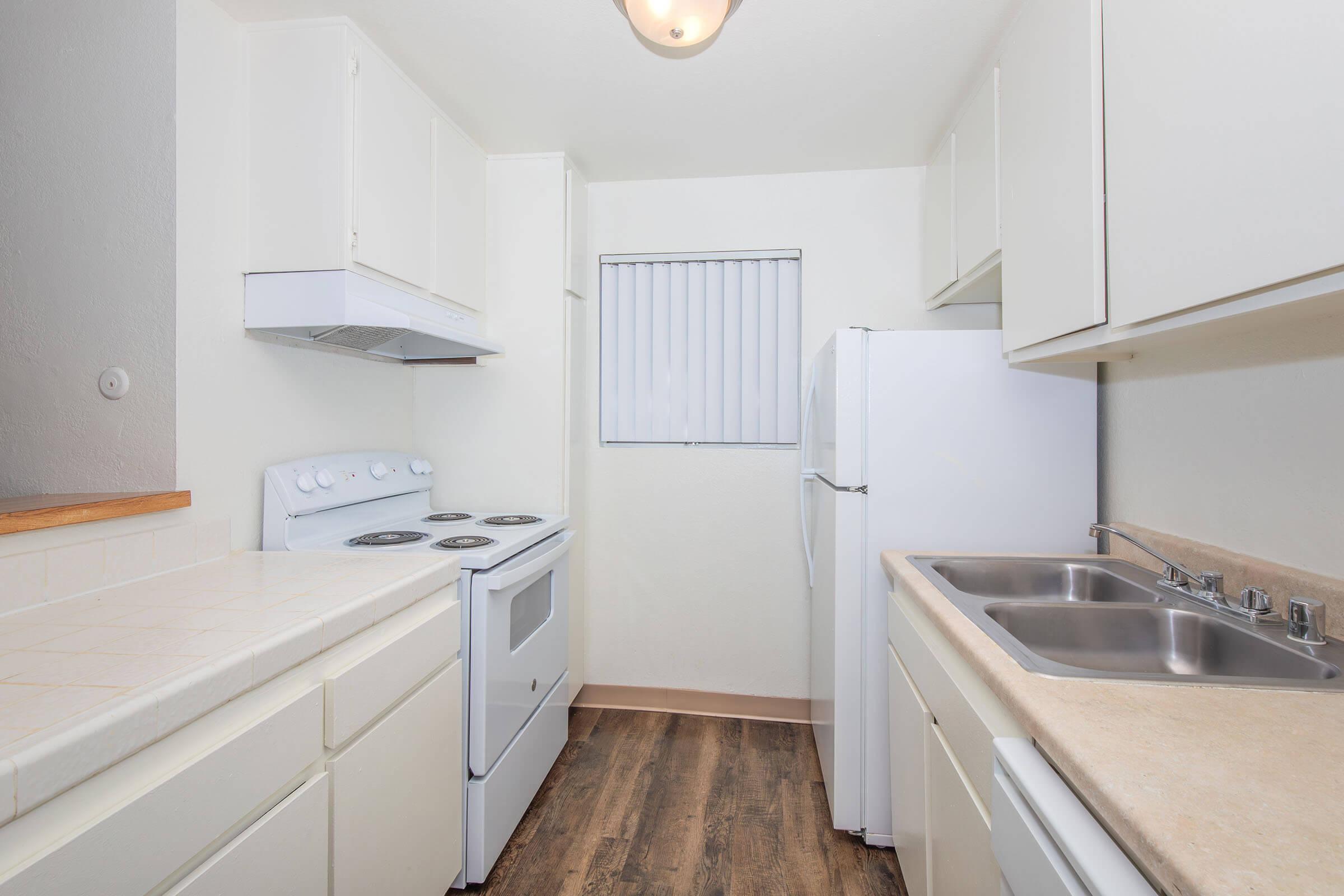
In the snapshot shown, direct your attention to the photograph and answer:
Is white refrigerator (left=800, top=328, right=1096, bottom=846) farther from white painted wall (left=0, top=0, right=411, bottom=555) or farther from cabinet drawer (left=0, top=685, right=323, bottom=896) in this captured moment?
white painted wall (left=0, top=0, right=411, bottom=555)

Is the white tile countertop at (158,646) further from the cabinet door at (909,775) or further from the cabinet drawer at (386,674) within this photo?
the cabinet door at (909,775)

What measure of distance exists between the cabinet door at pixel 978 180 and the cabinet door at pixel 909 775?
1253 millimetres

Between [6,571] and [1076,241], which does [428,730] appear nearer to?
[6,571]

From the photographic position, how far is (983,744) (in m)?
0.93

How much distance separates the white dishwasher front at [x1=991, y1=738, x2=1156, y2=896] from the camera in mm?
614

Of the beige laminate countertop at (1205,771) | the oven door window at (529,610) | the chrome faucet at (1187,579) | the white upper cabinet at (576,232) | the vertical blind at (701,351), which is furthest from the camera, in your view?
the vertical blind at (701,351)

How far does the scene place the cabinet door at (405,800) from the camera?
114 cm

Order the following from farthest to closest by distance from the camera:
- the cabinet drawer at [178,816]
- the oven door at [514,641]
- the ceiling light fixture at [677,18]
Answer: the oven door at [514,641], the ceiling light fixture at [677,18], the cabinet drawer at [178,816]

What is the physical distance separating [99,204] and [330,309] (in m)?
0.55

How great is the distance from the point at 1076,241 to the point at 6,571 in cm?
223

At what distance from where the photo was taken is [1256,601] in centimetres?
111

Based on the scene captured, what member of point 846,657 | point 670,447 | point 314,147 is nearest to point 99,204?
point 314,147

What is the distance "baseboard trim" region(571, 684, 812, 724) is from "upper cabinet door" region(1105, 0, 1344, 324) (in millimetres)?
2108

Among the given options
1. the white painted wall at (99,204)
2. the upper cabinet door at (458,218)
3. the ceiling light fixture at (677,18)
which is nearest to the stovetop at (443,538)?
the white painted wall at (99,204)
